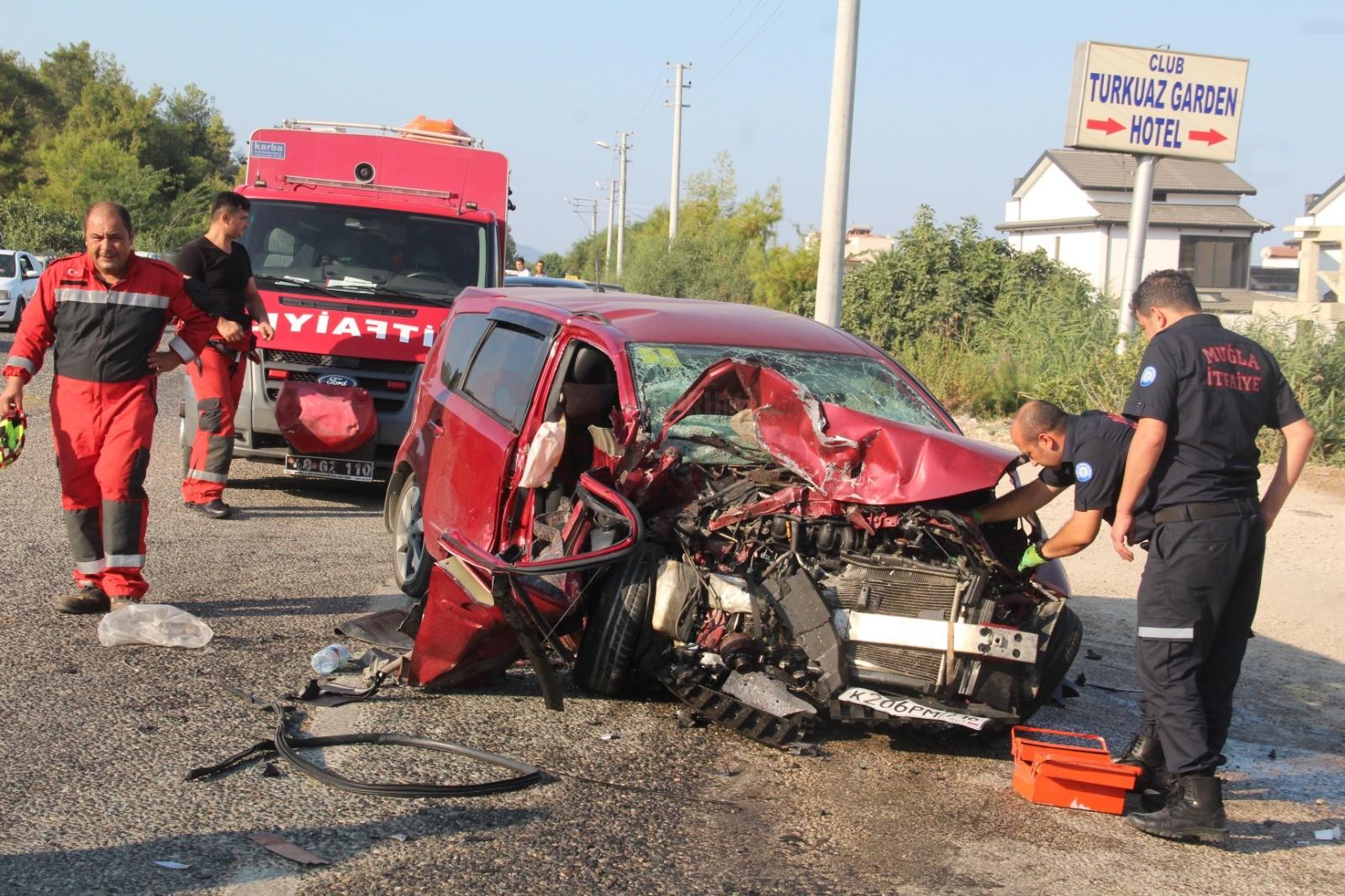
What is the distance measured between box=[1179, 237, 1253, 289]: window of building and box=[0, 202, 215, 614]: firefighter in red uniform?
46137mm

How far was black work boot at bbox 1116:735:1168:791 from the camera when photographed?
16.4 feet

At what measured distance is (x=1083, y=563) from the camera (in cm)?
975

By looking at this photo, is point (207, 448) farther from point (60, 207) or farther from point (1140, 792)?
point (60, 207)

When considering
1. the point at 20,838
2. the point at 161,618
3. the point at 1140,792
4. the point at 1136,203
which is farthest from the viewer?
the point at 1136,203

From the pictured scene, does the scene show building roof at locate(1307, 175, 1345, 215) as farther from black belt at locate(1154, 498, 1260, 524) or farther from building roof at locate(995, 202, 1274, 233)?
black belt at locate(1154, 498, 1260, 524)

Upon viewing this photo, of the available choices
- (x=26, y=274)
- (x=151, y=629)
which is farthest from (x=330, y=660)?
(x=26, y=274)

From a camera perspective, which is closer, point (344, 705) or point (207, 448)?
point (344, 705)

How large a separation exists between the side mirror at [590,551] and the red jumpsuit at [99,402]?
A: 6.77 feet

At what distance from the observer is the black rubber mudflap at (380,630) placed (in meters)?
6.07

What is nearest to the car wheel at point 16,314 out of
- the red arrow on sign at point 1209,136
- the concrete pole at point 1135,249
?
the concrete pole at point 1135,249

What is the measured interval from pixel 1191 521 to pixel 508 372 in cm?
328

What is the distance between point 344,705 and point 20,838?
1.57 metres

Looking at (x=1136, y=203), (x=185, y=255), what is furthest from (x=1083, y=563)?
(x=1136, y=203)

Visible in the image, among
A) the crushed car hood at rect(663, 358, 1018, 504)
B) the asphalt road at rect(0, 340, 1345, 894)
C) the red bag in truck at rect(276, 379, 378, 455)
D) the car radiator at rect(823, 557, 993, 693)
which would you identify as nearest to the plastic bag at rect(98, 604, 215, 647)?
the asphalt road at rect(0, 340, 1345, 894)
